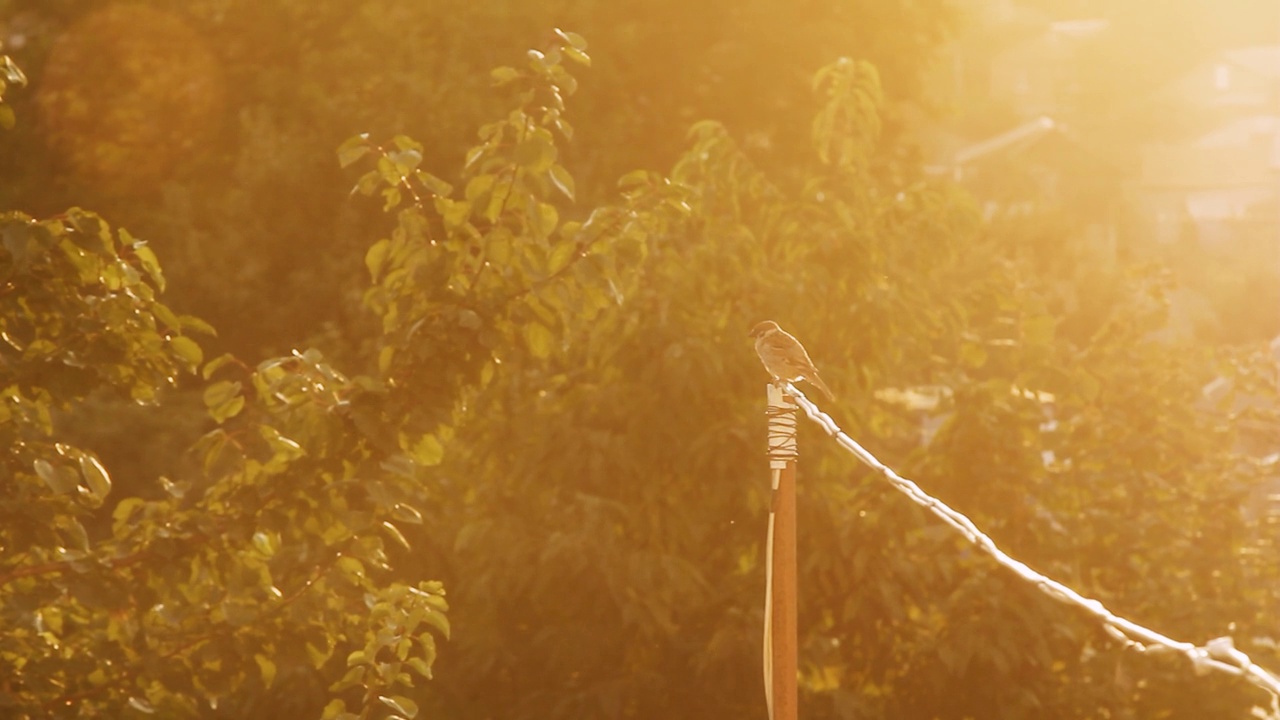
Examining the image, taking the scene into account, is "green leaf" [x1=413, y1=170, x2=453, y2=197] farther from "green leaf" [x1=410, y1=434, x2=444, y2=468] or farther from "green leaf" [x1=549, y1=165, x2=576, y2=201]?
"green leaf" [x1=410, y1=434, x2=444, y2=468]

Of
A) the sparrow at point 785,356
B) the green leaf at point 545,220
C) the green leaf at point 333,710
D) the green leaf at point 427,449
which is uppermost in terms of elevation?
the green leaf at point 545,220

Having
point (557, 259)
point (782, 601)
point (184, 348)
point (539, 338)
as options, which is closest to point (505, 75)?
point (557, 259)

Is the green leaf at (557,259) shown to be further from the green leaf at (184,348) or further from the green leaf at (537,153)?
the green leaf at (184,348)

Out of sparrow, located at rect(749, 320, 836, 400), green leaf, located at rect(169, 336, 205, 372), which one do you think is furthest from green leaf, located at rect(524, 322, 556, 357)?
green leaf, located at rect(169, 336, 205, 372)

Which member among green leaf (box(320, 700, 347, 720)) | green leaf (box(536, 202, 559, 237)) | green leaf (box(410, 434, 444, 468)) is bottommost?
green leaf (box(320, 700, 347, 720))

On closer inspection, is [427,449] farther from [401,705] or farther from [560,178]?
[560,178]

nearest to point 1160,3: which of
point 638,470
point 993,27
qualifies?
point 993,27

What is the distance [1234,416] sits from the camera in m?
12.2

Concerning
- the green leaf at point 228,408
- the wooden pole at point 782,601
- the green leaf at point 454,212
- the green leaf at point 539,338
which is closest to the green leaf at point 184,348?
the green leaf at point 228,408

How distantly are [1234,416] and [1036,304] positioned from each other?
8.90 ft

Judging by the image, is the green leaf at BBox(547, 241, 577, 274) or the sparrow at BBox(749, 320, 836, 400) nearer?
the sparrow at BBox(749, 320, 836, 400)

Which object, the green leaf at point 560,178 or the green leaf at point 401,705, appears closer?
the green leaf at point 401,705

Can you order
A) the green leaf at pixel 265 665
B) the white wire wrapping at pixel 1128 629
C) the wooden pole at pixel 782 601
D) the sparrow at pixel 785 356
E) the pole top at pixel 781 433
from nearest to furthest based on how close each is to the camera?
1. the white wire wrapping at pixel 1128 629
2. the wooden pole at pixel 782 601
3. the pole top at pixel 781 433
4. the sparrow at pixel 785 356
5. the green leaf at pixel 265 665

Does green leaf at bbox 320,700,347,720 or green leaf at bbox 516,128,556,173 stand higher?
green leaf at bbox 516,128,556,173
